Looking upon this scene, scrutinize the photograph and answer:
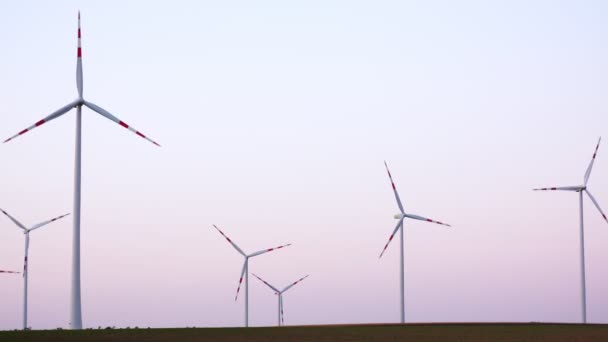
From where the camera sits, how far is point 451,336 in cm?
7200

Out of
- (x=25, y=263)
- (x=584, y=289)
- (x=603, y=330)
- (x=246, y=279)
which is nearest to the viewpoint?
(x=603, y=330)

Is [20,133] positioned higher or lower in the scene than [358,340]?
higher

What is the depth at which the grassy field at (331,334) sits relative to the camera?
68.2 meters

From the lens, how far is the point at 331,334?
7412 centimetres

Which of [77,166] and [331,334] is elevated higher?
[77,166]

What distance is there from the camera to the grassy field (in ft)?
224

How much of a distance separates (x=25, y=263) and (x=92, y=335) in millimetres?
52695

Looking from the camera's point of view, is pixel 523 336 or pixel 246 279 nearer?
pixel 523 336

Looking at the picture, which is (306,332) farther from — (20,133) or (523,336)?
(20,133)

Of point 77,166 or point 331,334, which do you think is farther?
point 77,166

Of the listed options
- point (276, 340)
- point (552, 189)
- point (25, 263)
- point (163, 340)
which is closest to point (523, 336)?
point (276, 340)

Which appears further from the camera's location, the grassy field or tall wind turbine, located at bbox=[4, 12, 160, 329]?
tall wind turbine, located at bbox=[4, 12, 160, 329]

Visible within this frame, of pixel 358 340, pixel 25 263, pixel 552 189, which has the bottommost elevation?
pixel 358 340

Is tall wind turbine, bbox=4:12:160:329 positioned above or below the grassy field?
above
